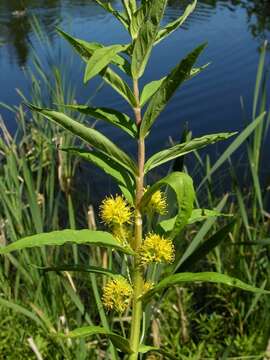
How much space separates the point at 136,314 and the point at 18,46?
9.20 metres

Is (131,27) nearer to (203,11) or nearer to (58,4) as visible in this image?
(203,11)

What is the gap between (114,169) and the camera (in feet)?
3.00

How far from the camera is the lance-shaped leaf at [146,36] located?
742 mm

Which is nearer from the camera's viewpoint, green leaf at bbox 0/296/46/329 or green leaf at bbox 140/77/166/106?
green leaf at bbox 140/77/166/106

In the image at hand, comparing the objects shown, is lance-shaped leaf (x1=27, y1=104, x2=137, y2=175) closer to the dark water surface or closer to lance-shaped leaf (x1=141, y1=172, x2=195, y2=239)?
lance-shaped leaf (x1=141, y1=172, x2=195, y2=239)

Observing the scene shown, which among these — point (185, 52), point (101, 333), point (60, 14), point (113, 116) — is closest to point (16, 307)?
point (101, 333)

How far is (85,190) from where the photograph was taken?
4.79 metres

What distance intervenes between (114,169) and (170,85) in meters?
0.19

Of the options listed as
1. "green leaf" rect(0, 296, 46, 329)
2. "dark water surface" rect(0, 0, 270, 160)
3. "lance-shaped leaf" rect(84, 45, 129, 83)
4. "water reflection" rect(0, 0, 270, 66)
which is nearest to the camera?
"lance-shaped leaf" rect(84, 45, 129, 83)

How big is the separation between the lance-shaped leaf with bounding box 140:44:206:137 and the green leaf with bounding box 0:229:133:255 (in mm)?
178

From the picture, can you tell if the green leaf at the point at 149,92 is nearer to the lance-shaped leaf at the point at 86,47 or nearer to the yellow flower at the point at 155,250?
the lance-shaped leaf at the point at 86,47

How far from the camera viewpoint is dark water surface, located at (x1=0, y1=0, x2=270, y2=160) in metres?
6.29

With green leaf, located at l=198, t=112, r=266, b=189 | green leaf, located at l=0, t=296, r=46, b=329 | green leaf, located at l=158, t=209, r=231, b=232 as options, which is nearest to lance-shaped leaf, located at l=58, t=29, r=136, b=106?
green leaf, located at l=158, t=209, r=231, b=232

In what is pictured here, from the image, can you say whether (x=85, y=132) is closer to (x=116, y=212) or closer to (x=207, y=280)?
(x=116, y=212)
